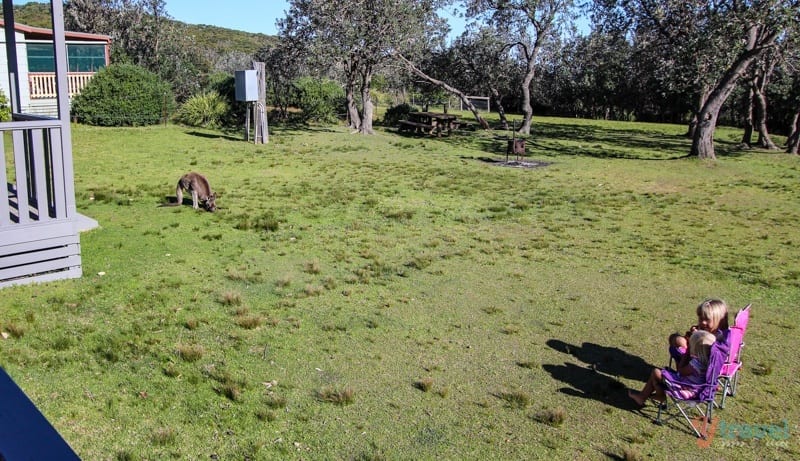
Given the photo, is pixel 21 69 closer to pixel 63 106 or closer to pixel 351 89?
pixel 351 89

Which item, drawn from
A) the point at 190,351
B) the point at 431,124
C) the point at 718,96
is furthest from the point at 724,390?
the point at 431,124

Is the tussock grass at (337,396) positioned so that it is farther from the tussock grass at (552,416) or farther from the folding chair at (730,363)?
the folding chair at (730,363)

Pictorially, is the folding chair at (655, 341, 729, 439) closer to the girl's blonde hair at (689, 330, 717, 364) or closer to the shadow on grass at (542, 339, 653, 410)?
the girl's blonde hair at (689, 330, 717, 364)

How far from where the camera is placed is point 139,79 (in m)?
20.7

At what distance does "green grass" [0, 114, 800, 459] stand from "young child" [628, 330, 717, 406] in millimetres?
149

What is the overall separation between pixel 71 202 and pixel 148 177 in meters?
6.16

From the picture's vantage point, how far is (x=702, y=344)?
4.09 metres

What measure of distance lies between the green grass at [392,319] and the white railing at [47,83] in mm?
12870

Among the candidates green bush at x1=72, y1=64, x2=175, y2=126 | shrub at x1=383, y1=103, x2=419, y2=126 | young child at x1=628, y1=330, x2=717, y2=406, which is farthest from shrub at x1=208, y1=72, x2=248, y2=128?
young child at x1=628, y1=330, x2=717, y2=406

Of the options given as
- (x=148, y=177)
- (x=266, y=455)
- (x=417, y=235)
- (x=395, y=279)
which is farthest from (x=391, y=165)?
(x=266, y=455)

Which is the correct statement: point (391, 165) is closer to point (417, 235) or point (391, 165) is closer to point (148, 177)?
point (148, 177)

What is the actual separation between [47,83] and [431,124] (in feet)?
43.6

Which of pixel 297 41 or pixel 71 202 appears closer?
pixel 71 202

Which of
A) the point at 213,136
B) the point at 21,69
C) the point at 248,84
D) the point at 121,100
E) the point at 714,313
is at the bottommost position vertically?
the point at 714,313
